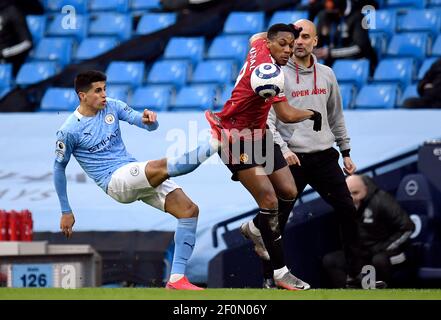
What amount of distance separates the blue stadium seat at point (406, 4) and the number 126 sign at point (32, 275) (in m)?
5.62

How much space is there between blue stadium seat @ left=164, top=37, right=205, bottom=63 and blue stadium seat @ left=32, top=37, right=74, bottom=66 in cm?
139

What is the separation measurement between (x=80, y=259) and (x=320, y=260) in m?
2.18

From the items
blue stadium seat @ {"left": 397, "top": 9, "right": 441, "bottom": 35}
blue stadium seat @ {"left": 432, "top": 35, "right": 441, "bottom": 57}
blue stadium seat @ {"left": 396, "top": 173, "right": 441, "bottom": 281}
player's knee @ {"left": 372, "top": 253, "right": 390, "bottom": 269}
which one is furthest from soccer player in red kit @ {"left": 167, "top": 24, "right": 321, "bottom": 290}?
blue stadium seat @ {"left": 397, "top": 9, "right": 441, "bottom": 35}

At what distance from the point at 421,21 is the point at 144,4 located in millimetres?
3749

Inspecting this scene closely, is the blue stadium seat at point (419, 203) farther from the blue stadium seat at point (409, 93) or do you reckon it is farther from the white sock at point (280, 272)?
the white sock at point (280, 272)

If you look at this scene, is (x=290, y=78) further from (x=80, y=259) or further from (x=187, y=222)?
(x=80, y=259)

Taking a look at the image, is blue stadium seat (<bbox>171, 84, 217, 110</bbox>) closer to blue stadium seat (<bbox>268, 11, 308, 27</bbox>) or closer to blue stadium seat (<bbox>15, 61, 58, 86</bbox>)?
Answer: blue stadium seat (<bbox>268, 11, 308, 27</bbox>)

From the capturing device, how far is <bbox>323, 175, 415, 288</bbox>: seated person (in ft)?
35.3

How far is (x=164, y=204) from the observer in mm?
8828

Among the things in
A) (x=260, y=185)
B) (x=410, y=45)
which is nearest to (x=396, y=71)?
(x=410, y=45)

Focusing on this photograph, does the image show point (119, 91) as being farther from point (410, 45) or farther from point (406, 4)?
point (406, 4)

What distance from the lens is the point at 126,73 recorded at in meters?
14.1

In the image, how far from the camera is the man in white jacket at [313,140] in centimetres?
943

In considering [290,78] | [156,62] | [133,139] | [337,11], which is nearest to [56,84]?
[156,62]
